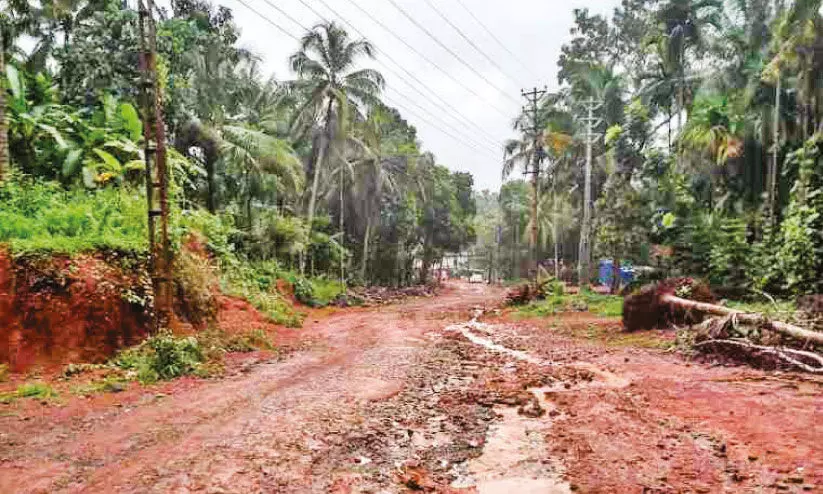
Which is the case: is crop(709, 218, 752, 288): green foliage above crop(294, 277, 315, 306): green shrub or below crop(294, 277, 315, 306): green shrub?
above

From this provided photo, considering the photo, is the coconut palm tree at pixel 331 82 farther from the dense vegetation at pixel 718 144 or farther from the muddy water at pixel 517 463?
the muddy water at pixel 517 463

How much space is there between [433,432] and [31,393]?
5.08 m

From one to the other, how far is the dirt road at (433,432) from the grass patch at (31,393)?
1.46 ft

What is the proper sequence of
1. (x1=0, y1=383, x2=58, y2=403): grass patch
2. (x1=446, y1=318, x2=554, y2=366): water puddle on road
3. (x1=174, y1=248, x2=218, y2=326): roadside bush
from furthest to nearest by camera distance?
(x1=174, y1=248, x2=218, y2=326): roadside bush, (x1=446, y1=318, x2=554, y2=366): water puddle on road, (x1=0, y1=383, x2=58, y2=403): grass patch

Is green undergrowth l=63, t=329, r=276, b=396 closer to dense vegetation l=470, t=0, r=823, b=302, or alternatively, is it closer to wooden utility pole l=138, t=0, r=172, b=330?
wooden utility pole l=138, t=0, r=172, b=330

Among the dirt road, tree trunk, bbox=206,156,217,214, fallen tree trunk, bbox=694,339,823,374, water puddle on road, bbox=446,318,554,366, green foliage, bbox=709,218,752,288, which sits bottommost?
water puddle on road, bbox=446,318,554,366

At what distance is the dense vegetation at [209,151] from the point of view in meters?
11.2

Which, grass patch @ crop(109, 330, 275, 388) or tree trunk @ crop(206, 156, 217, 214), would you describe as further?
tree trunk @ crop(206, 156, 217, 214)

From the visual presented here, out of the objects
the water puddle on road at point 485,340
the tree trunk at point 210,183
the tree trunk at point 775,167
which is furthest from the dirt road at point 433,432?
the tree trunk at point 775,167

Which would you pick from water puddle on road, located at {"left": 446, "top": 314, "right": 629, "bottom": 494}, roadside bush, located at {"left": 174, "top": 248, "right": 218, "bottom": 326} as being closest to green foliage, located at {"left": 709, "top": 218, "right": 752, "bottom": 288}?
water puddle on road, located at {"left": 446, "top": 314, "right": 629, "bottom": 494}

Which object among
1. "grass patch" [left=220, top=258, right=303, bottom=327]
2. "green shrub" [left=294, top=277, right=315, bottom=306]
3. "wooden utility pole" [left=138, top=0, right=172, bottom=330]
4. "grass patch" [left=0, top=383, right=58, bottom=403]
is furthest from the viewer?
"green shrub" [left=294, top=277, right=315, bottom=306]

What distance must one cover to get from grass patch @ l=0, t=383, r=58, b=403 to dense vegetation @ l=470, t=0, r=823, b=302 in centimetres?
1789

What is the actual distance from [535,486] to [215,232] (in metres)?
13.2

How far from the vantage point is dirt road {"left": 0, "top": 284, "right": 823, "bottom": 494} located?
4.63 m
